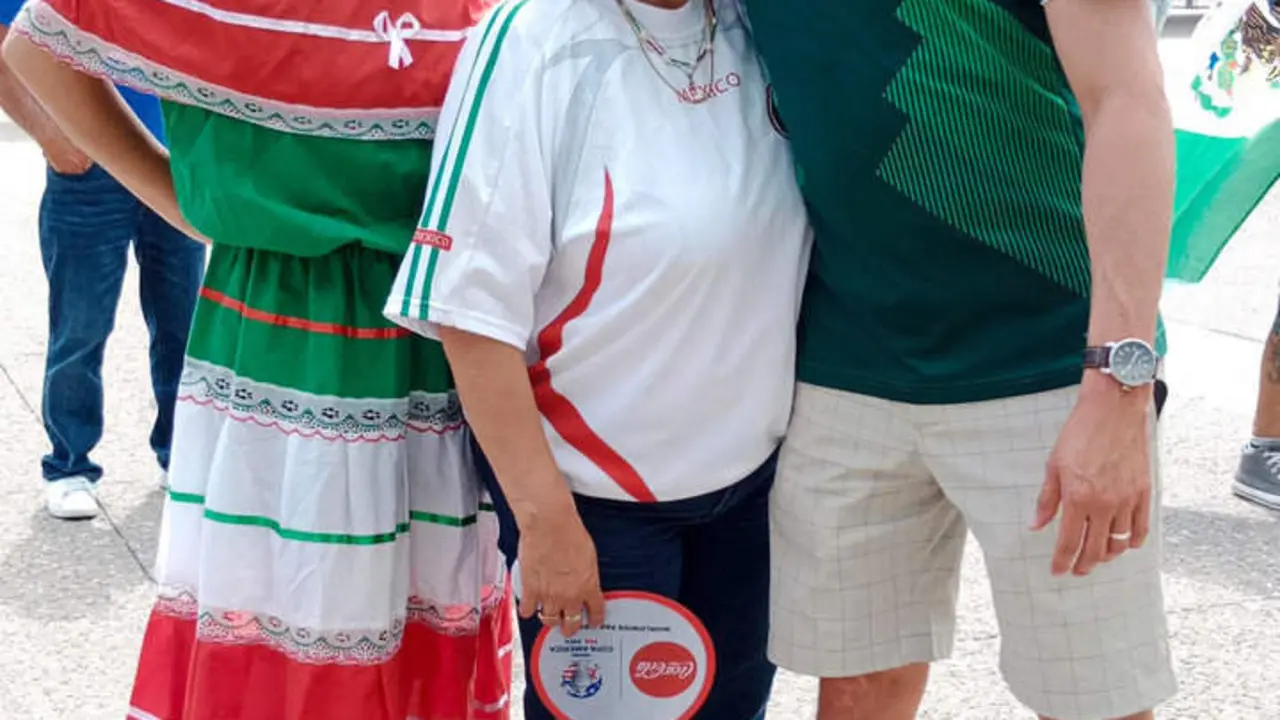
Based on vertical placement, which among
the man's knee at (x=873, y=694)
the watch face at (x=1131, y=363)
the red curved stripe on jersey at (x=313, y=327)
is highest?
the watch face at (x=1131, y=363)

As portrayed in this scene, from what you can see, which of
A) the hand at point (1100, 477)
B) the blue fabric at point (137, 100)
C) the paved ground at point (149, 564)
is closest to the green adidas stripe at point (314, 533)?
the hand at point (1100, 477)

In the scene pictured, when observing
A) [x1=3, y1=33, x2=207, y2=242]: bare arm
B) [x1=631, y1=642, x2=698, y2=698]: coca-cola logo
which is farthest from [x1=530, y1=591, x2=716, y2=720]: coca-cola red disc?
[x1=3, y1=33, x2=207, y2=242]: bare arm

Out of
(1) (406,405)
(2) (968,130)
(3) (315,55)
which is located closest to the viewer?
(2) (968,130)

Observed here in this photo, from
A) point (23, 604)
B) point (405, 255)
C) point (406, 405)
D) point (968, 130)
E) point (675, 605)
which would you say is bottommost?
point (23, 604)

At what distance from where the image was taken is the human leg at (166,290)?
4191mm

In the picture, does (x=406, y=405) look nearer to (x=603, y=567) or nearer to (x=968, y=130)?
(x=603, y=567)

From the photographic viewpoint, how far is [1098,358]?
5.96 ft

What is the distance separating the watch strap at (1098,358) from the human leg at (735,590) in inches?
22.1

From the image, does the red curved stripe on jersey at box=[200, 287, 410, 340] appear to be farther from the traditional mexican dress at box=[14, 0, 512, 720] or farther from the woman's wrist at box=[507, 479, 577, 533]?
the woman's wrist at box=[507, 479, 577, 533]

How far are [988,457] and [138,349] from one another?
4093 mm

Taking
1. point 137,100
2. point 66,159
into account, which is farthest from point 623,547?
point 66,159

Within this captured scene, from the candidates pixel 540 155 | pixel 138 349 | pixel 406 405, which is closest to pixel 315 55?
pixel 540 155

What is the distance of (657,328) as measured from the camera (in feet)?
6.73

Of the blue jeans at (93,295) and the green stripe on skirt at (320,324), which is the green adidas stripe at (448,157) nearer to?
the green stripe on skirt at (320,324)
